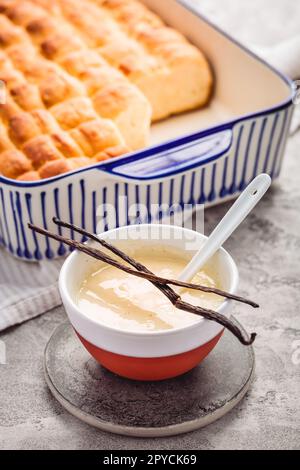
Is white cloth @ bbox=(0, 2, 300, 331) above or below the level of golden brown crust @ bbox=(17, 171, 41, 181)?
below

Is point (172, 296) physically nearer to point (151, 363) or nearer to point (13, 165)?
point (151, 363)

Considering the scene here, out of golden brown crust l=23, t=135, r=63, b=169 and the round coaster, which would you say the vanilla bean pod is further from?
golden brown crust l=23, t=135, r=63, b=169

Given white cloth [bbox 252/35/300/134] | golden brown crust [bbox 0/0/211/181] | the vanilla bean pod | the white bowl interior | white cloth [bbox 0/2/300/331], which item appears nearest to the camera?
the vanilla bean pod

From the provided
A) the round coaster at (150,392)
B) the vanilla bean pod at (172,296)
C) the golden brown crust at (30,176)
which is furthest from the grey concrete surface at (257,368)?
the golden brown crust at (30,176)

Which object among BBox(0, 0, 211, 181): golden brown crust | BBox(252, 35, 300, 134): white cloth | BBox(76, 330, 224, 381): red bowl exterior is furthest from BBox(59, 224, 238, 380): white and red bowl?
BBox(252, 35, 300, 134): white cloth

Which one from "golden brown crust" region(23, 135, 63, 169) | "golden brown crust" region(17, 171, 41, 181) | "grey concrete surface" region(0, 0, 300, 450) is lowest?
"grey concrete surface" region(0, 0, 300, 450)

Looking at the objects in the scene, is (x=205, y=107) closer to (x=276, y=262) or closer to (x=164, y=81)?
(x=164, y=81)

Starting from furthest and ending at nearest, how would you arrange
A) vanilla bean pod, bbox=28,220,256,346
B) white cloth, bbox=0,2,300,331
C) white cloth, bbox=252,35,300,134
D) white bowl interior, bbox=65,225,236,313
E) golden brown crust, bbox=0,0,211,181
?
white cloth, bbox=252,35,300,134 → golden brown crust, bbox=0,0,211,181 → white cloth, bbox=0,2,300,331 → white bowl interior, bbox=65,225,236,313 → vanilla bean pod, bbox=28,220,256,346

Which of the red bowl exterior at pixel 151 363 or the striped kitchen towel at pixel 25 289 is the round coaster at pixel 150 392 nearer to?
the red bowl exterior at pixel 151 363
